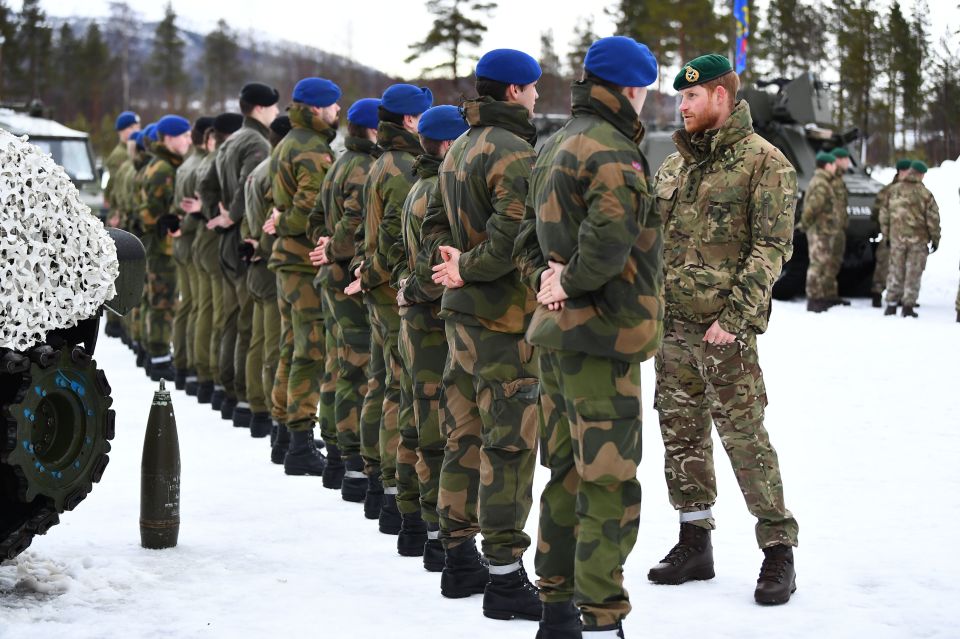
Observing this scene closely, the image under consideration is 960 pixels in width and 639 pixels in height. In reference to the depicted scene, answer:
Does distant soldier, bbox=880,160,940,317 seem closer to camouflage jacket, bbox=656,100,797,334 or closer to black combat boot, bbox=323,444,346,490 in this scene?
black combat boot, bbox=323,444,346,490

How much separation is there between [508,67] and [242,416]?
525 cm

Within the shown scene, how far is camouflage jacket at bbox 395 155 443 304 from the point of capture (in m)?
5.68

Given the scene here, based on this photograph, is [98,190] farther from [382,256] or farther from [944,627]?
[944,627]

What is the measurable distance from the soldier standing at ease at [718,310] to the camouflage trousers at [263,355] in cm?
397

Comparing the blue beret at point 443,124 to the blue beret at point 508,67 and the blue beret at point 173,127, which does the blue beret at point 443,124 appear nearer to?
the blue beret at point 508,67

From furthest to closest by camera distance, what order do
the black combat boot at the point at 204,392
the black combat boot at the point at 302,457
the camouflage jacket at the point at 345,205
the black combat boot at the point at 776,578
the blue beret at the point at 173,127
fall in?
the blue beret at the point at 173,127 < the black combat boot at the point at 204,392 < the black combat boot at the point at 302,457 < the camouflage jacket at the point at 345,205 < the black combat boot at the point at 776,578

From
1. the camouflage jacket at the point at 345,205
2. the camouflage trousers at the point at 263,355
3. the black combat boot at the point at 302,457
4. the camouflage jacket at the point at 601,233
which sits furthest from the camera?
the camouflage trousers at the point at 263,355

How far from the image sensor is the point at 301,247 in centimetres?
835

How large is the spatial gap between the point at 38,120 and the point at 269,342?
12362 millimetres

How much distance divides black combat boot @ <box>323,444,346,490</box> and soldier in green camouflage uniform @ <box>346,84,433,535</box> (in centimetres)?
87

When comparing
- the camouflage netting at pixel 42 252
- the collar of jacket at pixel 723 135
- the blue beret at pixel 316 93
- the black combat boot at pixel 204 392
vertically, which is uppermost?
the blue beret at pixel 316 93

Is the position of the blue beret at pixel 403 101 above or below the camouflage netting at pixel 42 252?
above

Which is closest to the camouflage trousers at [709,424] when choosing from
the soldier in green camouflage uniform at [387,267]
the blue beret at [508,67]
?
the blue beret at [508,67]

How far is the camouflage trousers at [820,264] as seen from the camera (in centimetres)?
1650
